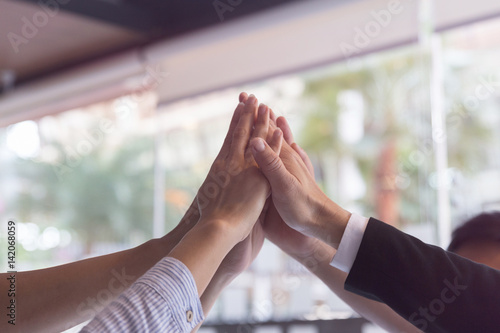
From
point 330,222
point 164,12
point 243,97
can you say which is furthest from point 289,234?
point 164,12

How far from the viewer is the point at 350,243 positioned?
1090 mm

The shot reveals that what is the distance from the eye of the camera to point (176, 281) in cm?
87

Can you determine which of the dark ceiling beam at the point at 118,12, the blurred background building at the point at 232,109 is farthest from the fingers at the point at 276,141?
the dark ceiling beam at the point at 118,12

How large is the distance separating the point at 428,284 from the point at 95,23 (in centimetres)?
414

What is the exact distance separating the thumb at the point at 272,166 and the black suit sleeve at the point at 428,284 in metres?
0.25

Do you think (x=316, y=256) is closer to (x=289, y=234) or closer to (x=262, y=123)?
(x=289, y=234)

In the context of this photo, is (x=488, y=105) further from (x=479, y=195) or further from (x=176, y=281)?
(x=176, y=281)

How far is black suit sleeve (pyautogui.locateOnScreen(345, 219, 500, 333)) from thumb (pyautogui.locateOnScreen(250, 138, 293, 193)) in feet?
0.81

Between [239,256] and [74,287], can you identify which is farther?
[239,256]

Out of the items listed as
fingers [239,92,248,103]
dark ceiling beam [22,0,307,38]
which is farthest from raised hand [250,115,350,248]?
dark ceiling beam [22,0,307,38]

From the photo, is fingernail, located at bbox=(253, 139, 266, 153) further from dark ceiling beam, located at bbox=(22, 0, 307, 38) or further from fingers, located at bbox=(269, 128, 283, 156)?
dark ceiling beam, located at bbox=(22, 0, 307, 38)

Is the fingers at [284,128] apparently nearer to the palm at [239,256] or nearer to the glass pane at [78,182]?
the palm at [239,256]

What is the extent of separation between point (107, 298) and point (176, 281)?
448mm

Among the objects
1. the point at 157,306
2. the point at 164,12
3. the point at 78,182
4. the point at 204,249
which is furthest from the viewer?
the point at 78,182
